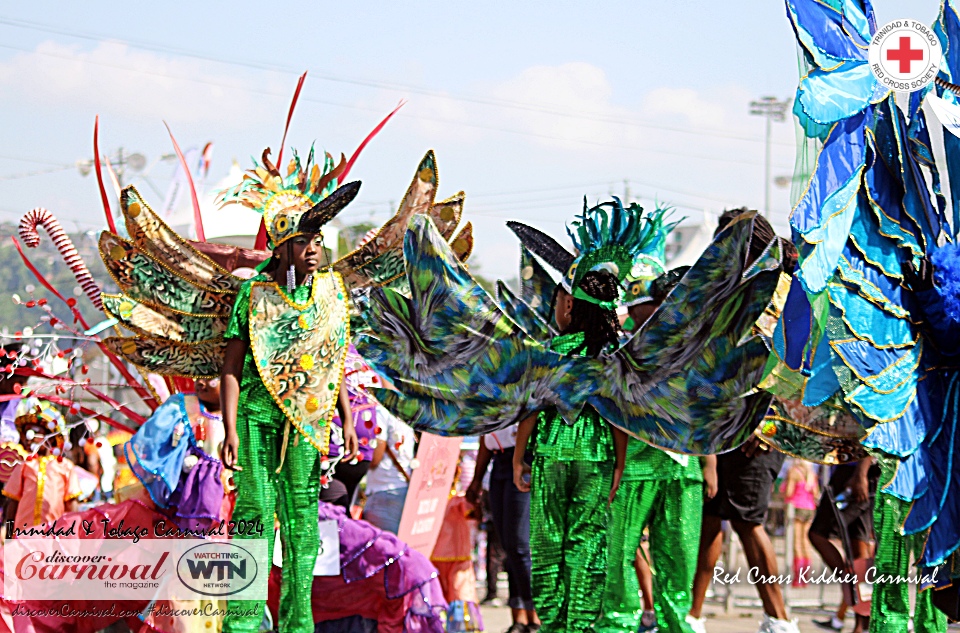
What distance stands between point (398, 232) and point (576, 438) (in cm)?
155

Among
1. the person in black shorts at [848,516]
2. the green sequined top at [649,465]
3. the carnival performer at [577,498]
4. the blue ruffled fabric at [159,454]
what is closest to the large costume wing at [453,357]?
the carnival performer at [577,498]

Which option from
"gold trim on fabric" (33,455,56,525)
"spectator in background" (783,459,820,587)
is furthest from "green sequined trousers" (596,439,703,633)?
"spectator in background" (783,459,820,587)

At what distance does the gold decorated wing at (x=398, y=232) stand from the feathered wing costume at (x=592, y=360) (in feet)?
1.31

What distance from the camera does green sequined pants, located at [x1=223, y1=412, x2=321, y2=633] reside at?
17.3 feet

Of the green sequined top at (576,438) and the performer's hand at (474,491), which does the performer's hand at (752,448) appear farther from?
the green sequined top at (576,438)

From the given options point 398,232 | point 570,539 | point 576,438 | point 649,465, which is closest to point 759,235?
point 649,465

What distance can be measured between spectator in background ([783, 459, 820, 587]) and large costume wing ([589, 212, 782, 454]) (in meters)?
6.09

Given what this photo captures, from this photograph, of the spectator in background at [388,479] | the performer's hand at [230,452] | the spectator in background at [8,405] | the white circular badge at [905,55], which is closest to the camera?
the white circular badge at [905,55]

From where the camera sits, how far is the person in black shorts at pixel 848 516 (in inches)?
281

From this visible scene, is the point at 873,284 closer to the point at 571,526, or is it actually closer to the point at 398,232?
the point at 571,526

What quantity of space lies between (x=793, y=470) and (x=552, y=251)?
6035mm

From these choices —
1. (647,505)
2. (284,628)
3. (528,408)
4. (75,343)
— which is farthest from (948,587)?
(75,343)

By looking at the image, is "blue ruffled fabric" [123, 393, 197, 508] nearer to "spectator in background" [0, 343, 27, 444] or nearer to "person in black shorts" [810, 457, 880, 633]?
"spectator in background" [0, 343, 27, 444]

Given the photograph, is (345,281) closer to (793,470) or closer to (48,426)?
(48,426)
